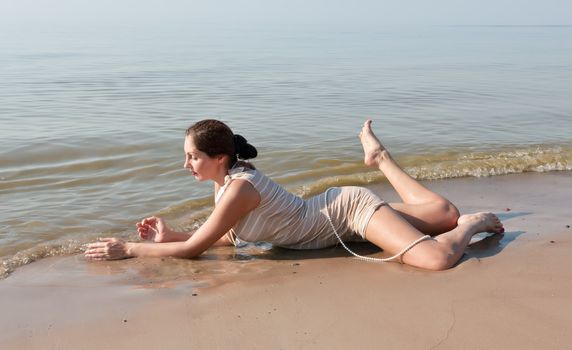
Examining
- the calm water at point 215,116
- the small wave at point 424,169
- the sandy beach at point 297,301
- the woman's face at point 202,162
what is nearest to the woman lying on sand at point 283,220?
the woman's face at point 202,162

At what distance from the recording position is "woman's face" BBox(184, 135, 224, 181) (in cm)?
448

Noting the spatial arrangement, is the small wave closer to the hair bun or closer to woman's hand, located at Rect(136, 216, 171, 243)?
woman's hand, located at Rect(136, 216, 171, 243)

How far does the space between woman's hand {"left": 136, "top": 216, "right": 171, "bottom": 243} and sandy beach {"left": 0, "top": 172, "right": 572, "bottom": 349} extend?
0.23 meters

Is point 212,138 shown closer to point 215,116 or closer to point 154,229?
point 154,229

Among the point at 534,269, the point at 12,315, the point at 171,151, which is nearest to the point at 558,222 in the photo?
the point at 534,269

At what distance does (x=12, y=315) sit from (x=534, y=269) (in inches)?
122

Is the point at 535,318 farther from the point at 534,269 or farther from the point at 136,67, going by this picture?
the point at 136,67

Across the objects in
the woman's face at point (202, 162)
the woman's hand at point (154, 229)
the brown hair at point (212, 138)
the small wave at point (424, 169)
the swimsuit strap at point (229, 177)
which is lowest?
the small wave at point (424, 169)

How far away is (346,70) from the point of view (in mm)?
20891

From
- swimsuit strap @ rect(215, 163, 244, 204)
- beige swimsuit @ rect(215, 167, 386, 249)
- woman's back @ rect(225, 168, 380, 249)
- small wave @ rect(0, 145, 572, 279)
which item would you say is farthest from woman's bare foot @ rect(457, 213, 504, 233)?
small wave @ rect(0, 145, 572, 279)

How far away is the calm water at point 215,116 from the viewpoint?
6.40 metres

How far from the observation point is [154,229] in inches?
193

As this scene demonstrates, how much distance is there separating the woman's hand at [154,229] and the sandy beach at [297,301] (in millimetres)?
231

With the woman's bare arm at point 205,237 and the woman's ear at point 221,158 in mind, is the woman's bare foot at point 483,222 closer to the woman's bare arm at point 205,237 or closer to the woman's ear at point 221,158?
the woman's bare arm at point 205,237
